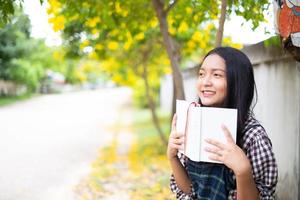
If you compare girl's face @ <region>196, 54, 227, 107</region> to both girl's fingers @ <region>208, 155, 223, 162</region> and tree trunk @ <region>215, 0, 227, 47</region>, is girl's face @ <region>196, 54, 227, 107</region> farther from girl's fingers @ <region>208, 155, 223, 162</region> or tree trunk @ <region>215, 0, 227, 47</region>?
tree trunk @ <region>215, 0, 227, 47</region>

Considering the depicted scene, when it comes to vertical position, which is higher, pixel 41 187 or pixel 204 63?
pixel 204 63

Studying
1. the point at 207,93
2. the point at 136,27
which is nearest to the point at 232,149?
the point at 207,93

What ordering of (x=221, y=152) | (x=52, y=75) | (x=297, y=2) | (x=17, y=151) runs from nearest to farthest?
1. (x=221, y=152)
2. (x=297, y=2)
3. (x=17, y=151)
4. (x=52, y=75)

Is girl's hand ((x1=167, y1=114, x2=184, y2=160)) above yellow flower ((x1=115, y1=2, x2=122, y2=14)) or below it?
below

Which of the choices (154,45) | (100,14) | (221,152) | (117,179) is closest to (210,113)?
(221,152)

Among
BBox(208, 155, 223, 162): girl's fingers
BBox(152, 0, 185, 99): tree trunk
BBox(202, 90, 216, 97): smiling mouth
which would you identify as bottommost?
BBox(208, 155, 223, 162): girl's fingers

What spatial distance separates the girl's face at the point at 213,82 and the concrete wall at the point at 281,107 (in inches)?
49.3

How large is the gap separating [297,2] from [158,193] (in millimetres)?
4396

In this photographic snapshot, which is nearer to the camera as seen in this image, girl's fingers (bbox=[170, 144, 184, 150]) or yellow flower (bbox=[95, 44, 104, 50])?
girl's fingers (bbox=[170, 144, 184, 150])

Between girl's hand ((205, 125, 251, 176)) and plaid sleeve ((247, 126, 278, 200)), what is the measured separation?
3.1 inches

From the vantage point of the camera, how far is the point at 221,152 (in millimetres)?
1868

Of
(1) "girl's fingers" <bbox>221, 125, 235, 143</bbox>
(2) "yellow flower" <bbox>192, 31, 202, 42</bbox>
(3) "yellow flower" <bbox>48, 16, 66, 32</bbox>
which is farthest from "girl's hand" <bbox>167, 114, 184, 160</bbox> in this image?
(2) "yellow flower" <bbox>192, 31, 202, 42</bbox>

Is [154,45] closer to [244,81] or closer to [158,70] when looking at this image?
[158,70]

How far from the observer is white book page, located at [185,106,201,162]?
1927 millimetres
